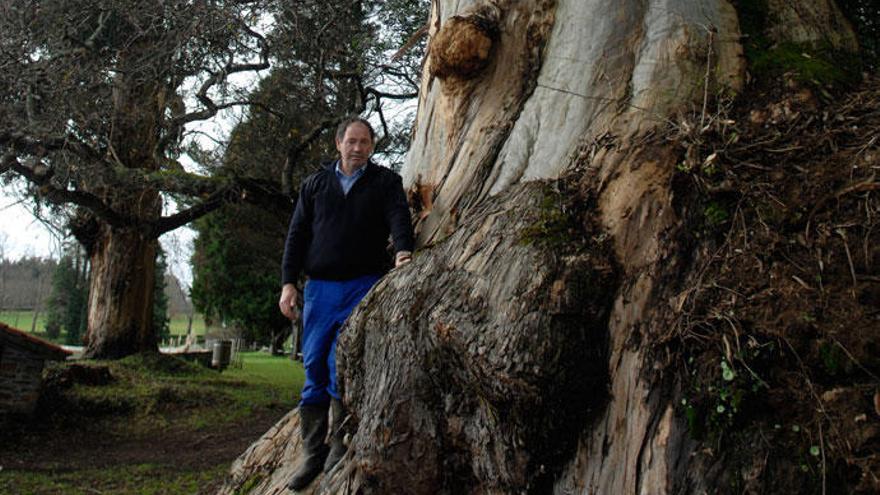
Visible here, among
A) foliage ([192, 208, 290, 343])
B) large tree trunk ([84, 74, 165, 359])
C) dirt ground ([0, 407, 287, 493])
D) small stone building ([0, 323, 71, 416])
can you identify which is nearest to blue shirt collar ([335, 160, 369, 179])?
dirt ground ([0, 407, 287, 493])

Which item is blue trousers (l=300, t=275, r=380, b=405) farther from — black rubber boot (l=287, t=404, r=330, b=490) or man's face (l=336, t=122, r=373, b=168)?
man's face (l=336, t=122, r=373, b=168)

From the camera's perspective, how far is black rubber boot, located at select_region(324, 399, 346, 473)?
12.2 ft

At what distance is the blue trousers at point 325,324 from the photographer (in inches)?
152

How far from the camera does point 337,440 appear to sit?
3734mm

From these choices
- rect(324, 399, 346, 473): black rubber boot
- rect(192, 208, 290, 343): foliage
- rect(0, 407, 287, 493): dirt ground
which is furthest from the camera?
rect(192, 208, 290, 343): foliage

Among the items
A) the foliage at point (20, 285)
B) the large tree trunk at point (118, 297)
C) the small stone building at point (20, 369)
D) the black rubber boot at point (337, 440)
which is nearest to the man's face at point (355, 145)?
the black rubber boot at point (337, 440)

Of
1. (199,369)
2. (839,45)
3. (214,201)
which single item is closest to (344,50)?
(214,201)

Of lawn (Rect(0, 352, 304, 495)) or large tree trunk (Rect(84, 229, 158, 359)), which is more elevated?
large tree trunk (Rect(84, 229, 158, 359))

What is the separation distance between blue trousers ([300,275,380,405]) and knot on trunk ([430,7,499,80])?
1276 mm

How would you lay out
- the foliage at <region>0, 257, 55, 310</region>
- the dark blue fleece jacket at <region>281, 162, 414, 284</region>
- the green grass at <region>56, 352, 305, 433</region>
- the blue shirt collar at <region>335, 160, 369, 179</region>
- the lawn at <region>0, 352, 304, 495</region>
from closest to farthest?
1. the dark blue fleece jacket at <region>281, 162, 414, 284</region>
2. the blue shirt collar at <region>335, 160, 369, 179</region>
3. the lawn at <region>0, 352, 304, 495</region>
4. the green grass at <region>56, 352, 305, 433</region>
5. the foliage at <region>0, 257, 55, 310</region>

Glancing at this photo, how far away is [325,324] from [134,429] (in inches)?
352

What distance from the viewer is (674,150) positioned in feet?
9.52

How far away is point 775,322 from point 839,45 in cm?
203

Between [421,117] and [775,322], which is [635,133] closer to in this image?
[775,322]
